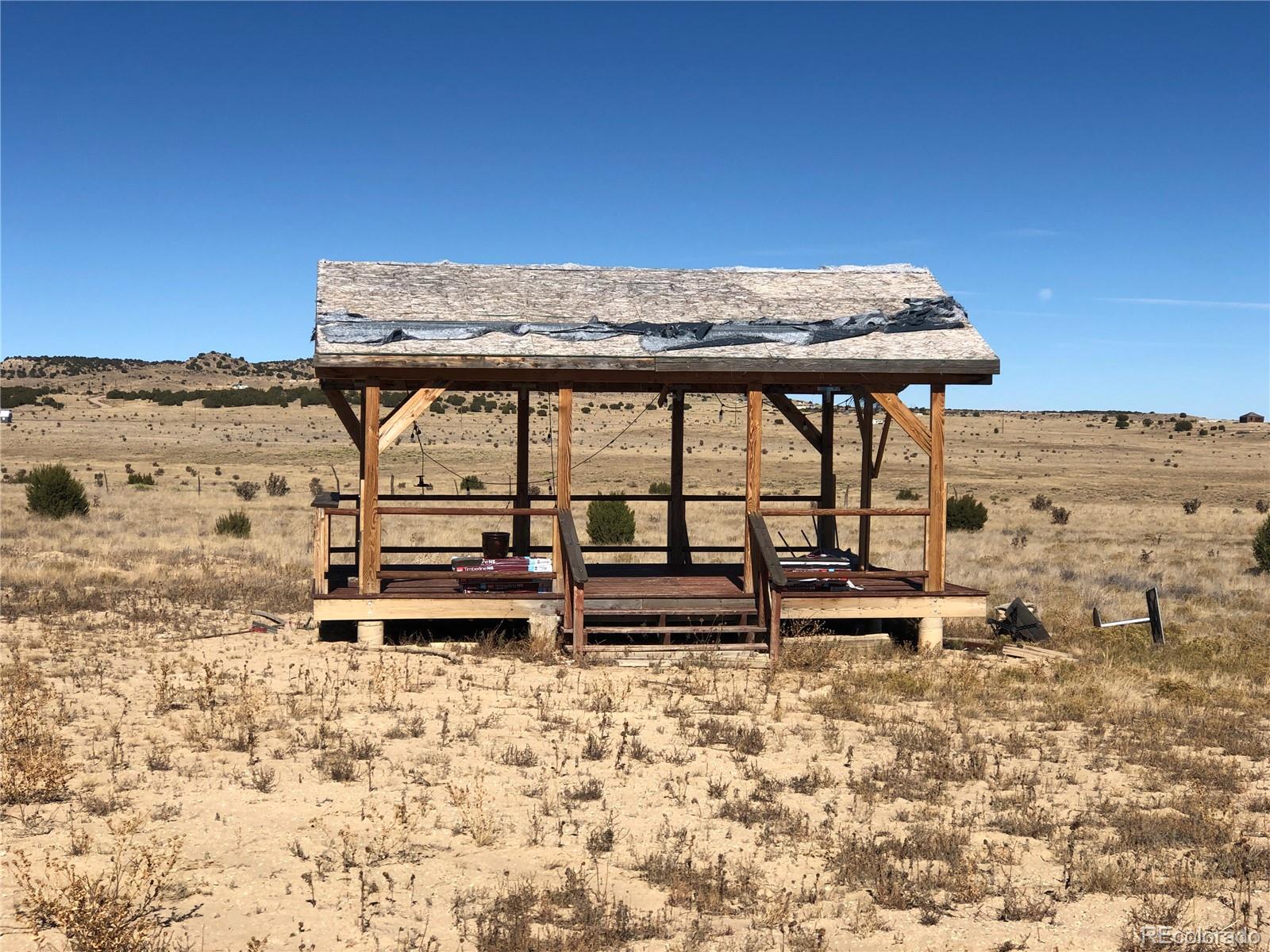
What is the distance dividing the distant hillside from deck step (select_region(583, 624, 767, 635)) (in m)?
82.4

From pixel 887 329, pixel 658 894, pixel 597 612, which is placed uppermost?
pixel 887 329

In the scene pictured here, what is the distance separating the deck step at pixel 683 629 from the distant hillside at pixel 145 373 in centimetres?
8244

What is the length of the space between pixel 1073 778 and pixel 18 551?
18.7 meters

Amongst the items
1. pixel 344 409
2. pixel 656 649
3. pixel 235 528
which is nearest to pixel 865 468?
pixel 656 649

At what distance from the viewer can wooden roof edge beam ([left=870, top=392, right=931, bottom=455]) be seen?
43.7 ft

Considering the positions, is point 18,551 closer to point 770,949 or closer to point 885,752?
point 885,752

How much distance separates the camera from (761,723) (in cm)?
1016

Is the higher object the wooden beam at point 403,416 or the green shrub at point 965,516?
the wooden beam at point 403,416

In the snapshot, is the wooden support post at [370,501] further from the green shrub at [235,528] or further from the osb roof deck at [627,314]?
the green shrub at [235,528]

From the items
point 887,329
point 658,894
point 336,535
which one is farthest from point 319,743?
point 336,535

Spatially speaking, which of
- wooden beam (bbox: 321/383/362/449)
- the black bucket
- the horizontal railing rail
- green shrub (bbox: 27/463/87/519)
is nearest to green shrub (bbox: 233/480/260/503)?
green shrub (bbox: 27/463/87/519)

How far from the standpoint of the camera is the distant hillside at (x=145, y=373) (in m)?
93.0

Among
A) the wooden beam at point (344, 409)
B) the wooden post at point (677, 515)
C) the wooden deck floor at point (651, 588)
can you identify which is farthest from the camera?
the wooden post at point (677, 515)
